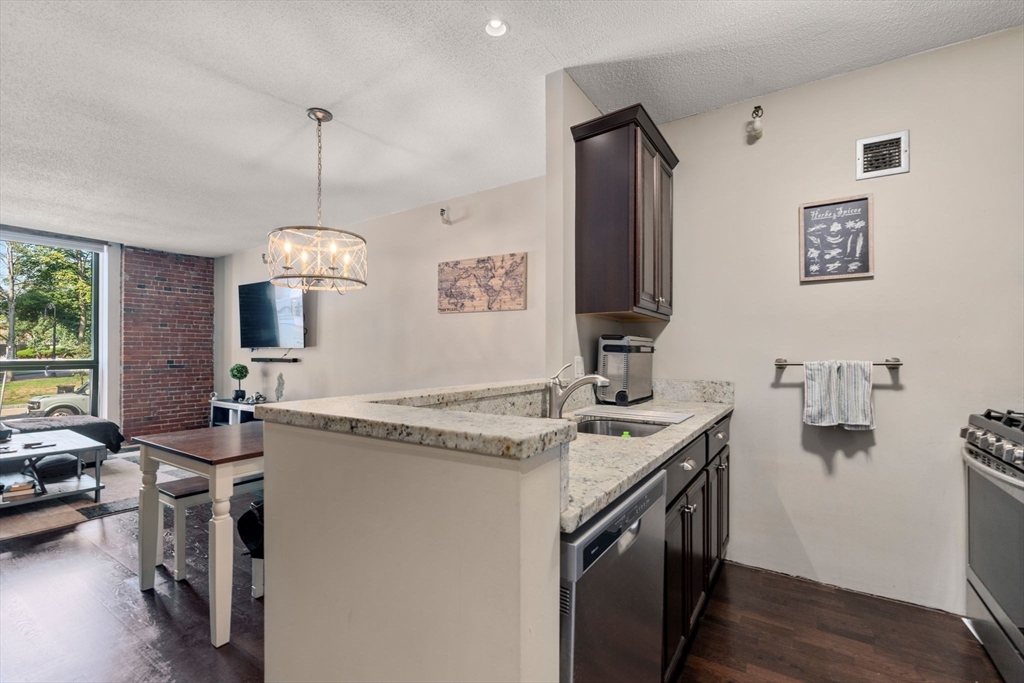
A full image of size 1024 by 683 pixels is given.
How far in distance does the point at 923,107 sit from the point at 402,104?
8.25 feet

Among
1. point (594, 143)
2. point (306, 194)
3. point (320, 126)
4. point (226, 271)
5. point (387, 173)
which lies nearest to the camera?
point (594, 143)

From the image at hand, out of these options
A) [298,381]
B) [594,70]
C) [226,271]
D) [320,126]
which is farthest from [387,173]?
[226,271]

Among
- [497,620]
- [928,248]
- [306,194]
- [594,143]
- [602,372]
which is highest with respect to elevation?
[306,194]

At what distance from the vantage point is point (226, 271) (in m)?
6.21

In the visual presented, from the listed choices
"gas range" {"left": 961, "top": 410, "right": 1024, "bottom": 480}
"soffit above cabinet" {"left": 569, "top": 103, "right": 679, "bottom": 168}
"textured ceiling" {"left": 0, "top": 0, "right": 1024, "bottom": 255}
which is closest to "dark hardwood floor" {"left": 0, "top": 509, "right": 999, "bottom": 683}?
"gas range" {"left": 961, "top": 410, "right": 1024, "bottom": 480}

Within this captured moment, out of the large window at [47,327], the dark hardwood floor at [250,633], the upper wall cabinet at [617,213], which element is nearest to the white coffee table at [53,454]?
the dark hardwood floor at [250,633]

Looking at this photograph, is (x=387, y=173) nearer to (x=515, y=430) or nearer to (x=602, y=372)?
(x=602, y=372)

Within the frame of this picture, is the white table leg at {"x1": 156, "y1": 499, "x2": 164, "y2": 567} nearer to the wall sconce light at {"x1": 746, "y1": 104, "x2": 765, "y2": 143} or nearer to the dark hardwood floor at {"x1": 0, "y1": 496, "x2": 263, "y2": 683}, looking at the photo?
the dark hardwood floor at {"x1": 0, "y1": 496, "x2": 263, "y2": 683}

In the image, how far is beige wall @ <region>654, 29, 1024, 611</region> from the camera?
6.49ft

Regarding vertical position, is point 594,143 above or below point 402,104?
below

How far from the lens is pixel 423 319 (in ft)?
13.8

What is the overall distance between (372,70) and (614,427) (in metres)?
2.01

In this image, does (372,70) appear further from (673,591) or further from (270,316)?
(270,316)

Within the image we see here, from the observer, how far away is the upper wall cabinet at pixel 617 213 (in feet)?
6.93
